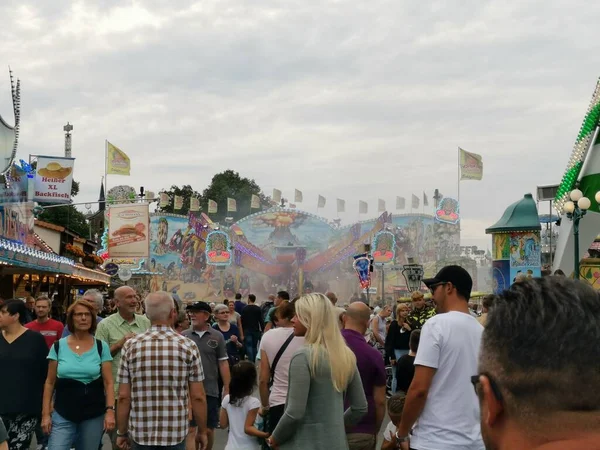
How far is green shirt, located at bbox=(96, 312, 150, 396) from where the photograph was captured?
7.93 meters

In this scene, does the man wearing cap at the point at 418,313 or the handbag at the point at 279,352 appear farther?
the man wearing cap at the point at 418,313

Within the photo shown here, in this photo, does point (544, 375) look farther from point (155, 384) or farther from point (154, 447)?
point (154, 447)

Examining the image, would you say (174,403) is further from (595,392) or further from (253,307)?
(253,307)

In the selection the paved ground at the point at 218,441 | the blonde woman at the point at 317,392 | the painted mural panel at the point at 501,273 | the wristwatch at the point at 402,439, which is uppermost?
the painted mural panel at the point at 501,273

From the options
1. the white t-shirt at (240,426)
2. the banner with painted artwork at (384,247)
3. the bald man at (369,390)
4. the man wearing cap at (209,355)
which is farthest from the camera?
the banner with painted artwork at (384,247)

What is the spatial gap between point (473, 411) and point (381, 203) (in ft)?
251

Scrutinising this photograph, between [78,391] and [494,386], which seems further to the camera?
[78,391]

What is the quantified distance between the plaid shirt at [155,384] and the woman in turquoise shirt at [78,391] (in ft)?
3.29

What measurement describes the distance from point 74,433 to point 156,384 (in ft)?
4.76

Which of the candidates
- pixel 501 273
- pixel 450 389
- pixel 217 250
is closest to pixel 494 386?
pixel 450 389

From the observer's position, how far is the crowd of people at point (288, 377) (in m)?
1.82

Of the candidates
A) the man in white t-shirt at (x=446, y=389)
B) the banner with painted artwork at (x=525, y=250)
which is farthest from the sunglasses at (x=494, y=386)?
the banner with painted artwork at (x=525, y=250)

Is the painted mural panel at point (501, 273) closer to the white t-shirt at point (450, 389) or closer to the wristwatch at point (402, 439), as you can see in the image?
the wristwatch at point (402, 439)

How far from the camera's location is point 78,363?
712 cm
